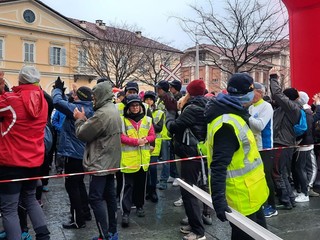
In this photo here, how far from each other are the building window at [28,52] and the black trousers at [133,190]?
137 feet

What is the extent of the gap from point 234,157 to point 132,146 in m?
2.62

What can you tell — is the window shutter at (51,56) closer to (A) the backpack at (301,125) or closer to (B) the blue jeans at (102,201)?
(A) the backpack at (301,125)

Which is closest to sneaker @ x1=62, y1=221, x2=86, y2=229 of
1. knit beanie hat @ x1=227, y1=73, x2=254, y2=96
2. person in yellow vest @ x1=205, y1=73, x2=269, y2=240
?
person in yellow vest @ x1=205, y1=73, x2=269, y2=240

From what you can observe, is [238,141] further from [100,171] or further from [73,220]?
[73,220]

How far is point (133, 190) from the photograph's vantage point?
5719 mm

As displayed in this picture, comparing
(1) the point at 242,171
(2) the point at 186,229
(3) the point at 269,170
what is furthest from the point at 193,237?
(1) the point at 242,171

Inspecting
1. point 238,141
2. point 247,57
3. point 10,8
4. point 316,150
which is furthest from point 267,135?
point 10,8

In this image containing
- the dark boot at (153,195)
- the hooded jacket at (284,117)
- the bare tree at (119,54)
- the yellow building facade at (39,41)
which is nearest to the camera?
the hooded jacket at (284,117)

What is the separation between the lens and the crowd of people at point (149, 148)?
3059 mm

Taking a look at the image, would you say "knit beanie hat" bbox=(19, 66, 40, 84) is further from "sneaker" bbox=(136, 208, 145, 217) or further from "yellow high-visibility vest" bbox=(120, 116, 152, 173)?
"sneaker" bbox=(136, 208, 145, 217)

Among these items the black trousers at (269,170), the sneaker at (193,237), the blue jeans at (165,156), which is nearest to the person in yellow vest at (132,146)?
the sneaker at (193,237)

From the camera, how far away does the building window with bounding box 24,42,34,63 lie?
144 feet

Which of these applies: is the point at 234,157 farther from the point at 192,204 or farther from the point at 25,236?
the point at 25,236

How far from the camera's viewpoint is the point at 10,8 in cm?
4269
